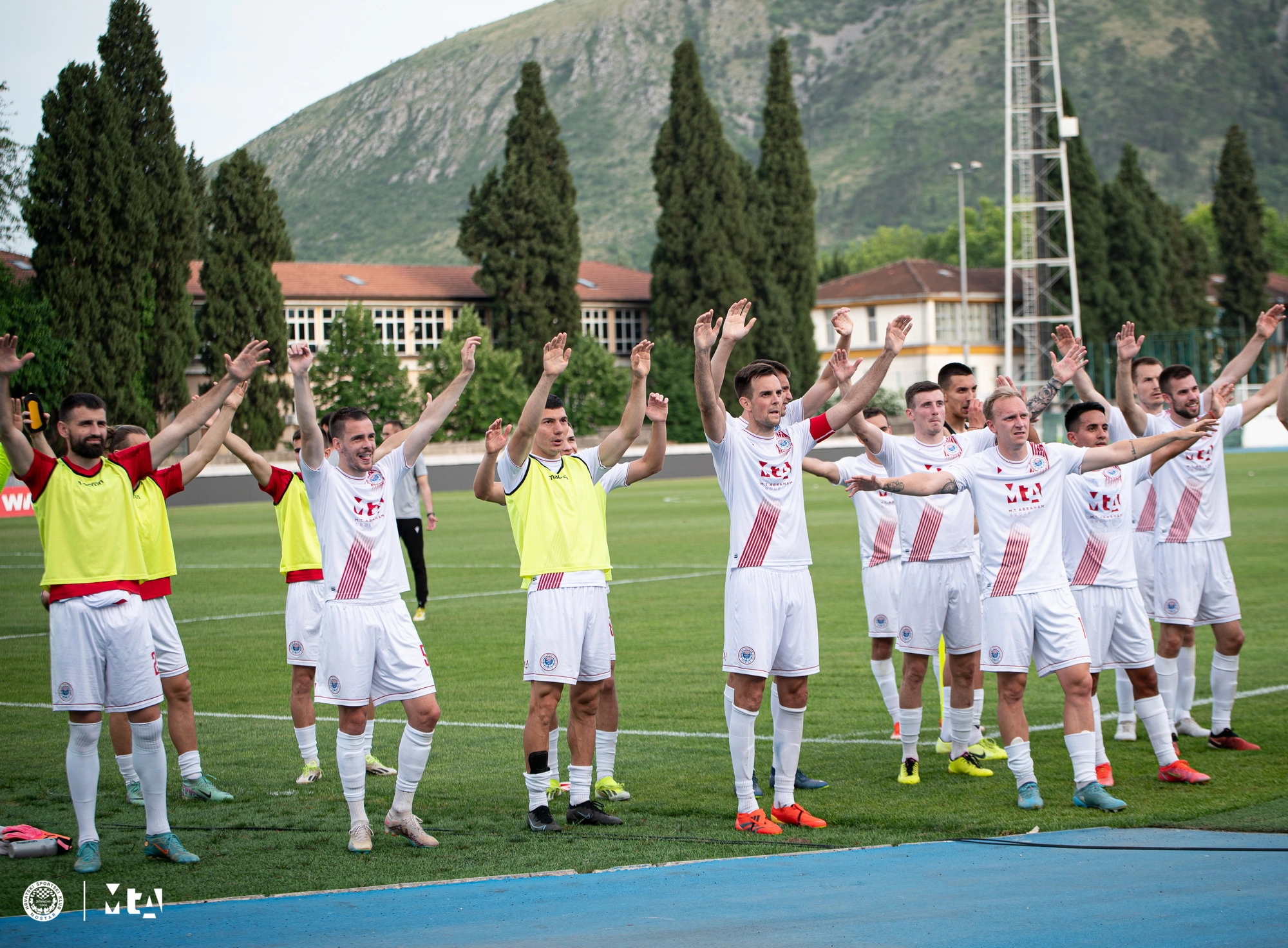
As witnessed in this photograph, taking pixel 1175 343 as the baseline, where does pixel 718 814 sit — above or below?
below

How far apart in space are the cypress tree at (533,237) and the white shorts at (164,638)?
65.1m

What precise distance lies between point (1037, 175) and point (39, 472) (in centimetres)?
7791

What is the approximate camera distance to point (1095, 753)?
820 cm

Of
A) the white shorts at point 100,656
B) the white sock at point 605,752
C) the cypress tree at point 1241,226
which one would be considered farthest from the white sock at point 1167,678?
the cypress tree at point 1241,226

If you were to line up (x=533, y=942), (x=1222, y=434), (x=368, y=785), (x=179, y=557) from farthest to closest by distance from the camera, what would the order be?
(x=179, y=557) → (x=1222, y=434) → (x=368, y=785) → (x=533, y=942)

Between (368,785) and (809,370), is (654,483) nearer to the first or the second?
(809,370)

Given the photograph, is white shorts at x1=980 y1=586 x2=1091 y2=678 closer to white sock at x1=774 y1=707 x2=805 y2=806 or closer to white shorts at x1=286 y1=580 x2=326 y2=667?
white sock at x1=774 y1=707 x2=805 y2=806

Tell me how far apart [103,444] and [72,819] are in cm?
241

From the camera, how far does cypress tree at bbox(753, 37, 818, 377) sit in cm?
7912

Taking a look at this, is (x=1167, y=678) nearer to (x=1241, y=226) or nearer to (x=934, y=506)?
(x=934, y=506)

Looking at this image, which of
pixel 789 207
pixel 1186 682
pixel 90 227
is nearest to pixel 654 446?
pixel 1186 682

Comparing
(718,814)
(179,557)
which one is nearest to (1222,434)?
(718,814)
